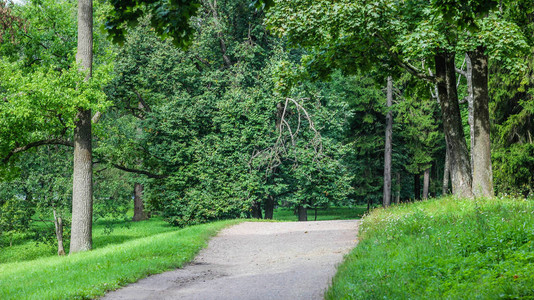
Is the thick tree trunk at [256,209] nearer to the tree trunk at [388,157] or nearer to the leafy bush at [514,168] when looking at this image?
the tree trunk at [388,157]

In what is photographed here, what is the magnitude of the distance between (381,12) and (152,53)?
12.9 metres

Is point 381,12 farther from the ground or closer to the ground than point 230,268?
farther from the ground

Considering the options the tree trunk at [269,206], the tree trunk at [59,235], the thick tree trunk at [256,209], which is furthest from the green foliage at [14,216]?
the tree trunk at [269,206]

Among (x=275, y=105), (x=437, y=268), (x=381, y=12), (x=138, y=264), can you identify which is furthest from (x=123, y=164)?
(x=437, y=268)

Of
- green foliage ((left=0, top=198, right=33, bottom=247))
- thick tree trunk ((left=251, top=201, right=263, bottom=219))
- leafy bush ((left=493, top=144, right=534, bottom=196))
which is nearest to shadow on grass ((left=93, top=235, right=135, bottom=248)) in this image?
green foliage ((left=0, top=198, right=33, bottom=247))

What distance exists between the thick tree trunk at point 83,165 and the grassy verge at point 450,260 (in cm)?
897

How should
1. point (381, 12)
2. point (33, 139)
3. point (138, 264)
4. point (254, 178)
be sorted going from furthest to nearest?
point (254, 178) < point (33, 139) < point (381, 12) < point (138, 264)

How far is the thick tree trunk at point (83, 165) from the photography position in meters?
12.9

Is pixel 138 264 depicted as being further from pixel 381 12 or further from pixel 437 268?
pixel 381 12

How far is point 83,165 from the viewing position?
517 inches

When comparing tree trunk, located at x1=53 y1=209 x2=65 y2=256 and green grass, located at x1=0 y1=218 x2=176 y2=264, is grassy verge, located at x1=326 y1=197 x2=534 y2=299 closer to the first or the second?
tree trunk, located at x1=53 y1=209 x2=65 y2=256

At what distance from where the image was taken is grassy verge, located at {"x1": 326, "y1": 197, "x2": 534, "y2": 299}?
4.24m

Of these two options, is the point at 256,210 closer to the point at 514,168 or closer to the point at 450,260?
the point at 514,168

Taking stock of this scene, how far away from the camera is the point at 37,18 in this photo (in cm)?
1541
